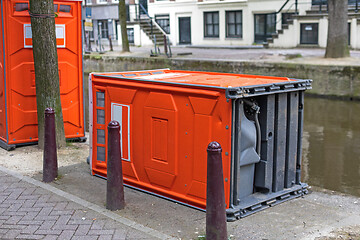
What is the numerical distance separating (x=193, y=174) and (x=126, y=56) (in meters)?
19.2

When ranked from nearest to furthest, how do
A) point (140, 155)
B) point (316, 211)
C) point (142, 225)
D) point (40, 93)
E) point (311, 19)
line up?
point (142, 225), point (316, 211), point (140, 155), point (40, 93), point (311, 19)

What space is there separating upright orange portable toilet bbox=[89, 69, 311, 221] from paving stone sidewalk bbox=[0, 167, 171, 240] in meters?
0.77

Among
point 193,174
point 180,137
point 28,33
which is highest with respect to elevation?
point 28,33

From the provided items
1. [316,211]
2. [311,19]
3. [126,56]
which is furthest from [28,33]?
[311,19]

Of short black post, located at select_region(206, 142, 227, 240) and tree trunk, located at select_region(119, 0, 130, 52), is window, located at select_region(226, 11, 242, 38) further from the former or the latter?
short black post, located at select_region(206, 142, 227, 240)

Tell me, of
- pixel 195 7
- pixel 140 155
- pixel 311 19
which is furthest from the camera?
pixel 195 7

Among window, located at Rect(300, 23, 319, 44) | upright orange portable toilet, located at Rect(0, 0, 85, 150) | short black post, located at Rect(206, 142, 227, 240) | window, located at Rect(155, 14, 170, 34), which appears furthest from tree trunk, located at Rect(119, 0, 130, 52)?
short black post, located at Rect(206, 142, 227, 240)

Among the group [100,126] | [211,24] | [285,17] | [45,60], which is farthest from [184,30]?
[100,126]

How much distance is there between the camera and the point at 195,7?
108 ft

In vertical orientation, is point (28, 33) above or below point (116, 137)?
above

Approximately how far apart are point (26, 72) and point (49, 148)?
2.27m

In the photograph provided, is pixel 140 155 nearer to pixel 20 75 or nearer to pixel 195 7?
pixel 20 75

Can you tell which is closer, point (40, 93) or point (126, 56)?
point (40, 93)

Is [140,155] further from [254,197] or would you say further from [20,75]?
[20,75]
